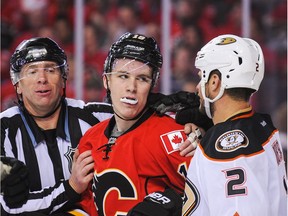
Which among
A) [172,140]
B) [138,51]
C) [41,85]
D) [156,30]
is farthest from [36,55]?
[156,30]

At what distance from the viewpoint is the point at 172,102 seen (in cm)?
298

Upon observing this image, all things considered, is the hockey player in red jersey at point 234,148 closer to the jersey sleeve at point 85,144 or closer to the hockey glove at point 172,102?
the hockey glove at point 172,102

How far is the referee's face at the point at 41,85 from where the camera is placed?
322 centimetres

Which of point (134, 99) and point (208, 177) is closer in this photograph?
point (208, 177)

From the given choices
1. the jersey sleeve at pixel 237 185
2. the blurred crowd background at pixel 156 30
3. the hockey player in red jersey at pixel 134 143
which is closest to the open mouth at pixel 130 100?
the hockey player in red jersey at pixel 134 143

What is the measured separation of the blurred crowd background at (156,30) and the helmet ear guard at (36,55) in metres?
2.31

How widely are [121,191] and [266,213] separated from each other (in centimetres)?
57

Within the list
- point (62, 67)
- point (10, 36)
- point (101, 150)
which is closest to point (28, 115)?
point (62, 67)

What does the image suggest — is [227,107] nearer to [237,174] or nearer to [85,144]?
[237,174]

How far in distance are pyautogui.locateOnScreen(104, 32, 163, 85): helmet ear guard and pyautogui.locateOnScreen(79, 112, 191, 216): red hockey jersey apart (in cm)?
19

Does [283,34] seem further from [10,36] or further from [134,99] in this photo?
[134,99]

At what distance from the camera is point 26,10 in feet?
19.3

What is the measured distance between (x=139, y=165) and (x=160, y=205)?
20cm

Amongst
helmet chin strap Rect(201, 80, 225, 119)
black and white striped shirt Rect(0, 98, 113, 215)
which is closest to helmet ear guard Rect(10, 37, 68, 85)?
black and white striped shirt Rect(0, 98, 113, 215)
